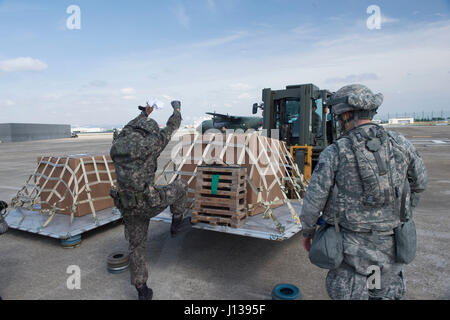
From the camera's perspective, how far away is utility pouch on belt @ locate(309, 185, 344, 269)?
236 cm

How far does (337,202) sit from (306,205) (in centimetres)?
26

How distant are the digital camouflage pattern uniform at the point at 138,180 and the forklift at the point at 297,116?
4227mm

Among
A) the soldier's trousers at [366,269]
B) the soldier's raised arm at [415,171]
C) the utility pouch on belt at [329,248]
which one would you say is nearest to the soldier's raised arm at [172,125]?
the utility pouch on belt at [329,248]

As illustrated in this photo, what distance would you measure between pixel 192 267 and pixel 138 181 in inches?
66.0

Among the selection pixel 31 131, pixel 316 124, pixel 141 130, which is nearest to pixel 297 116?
pixel 316 124

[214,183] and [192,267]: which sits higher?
[214,183]

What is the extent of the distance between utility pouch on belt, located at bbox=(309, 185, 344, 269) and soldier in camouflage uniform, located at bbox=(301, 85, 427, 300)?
68 mm

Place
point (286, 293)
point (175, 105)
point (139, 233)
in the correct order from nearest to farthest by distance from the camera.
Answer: point (286, 293)
point (139, 233)
point (175, 105)

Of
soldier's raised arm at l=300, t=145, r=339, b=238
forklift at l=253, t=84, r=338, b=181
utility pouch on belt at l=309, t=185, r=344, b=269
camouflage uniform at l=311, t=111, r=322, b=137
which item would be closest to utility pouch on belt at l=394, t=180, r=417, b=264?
utility pouch on belt at l=309, t=185, r=344, b=269

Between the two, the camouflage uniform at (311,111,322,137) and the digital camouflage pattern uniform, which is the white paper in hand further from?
the camouflage uniform at (311,111,322,137)

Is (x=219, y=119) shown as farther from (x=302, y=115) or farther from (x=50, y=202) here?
(x=50, y=202)

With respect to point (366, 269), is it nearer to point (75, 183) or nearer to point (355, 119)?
point (355, 119)

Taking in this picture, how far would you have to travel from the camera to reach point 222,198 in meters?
4.28
